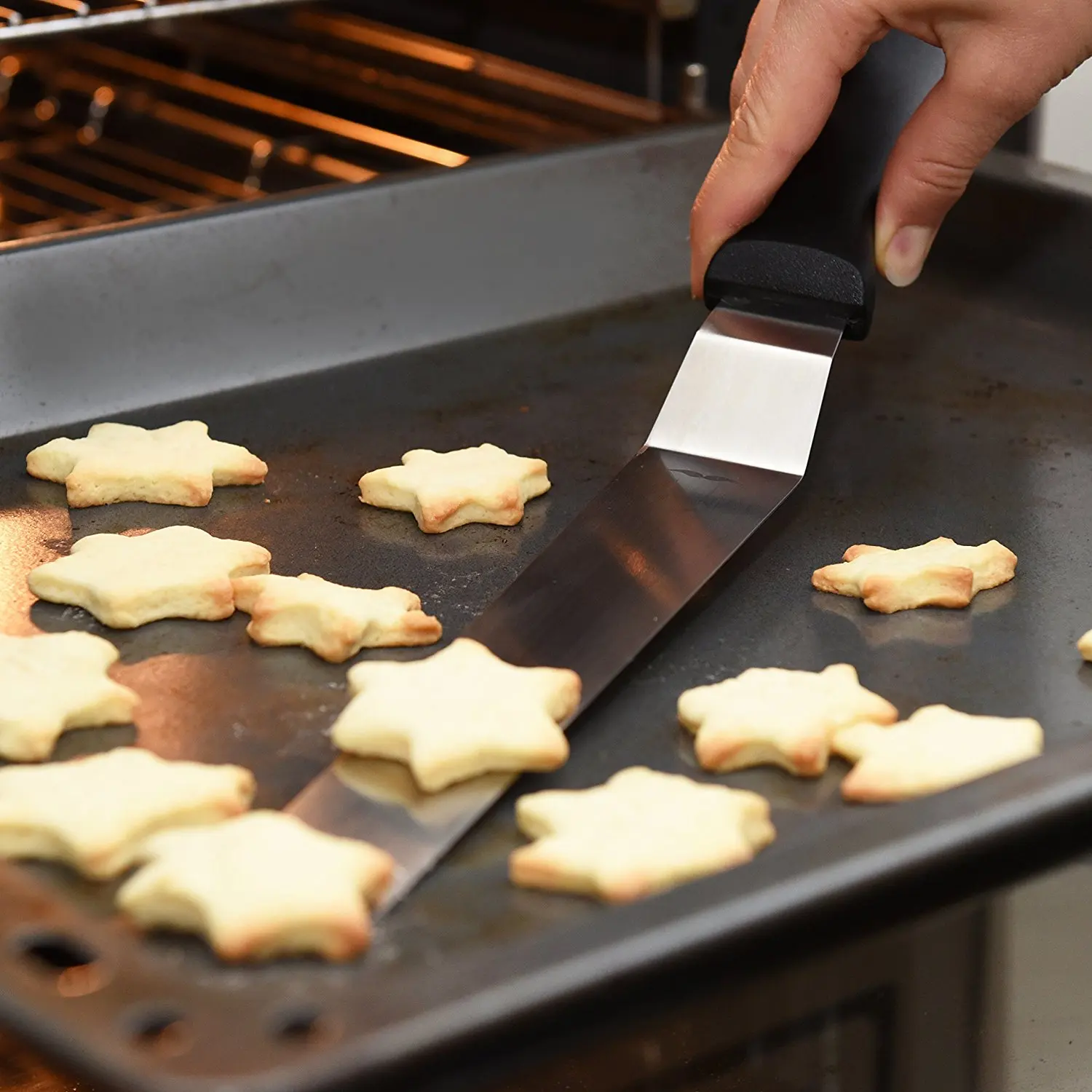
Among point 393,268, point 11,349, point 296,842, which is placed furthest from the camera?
point 393,268

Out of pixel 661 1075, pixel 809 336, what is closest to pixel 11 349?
pixel 809 336

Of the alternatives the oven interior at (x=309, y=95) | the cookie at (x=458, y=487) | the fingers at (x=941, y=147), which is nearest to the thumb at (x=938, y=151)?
the fingers at (x=941, y=147)

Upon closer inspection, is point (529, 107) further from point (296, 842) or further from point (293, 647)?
point (296, 842)

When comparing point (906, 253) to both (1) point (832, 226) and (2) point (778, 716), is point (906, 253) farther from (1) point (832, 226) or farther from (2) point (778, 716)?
(2) point (778, 716)

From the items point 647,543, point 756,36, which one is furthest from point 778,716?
point 756,36

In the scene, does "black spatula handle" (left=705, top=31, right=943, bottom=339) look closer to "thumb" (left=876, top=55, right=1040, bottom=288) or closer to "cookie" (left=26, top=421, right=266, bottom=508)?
"thumb" (left=876, top=55, right=1040, bottom=288)

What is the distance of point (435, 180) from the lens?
1.35 meters

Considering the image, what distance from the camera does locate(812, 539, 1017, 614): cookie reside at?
955 millimetres

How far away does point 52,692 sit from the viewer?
2.73 feet

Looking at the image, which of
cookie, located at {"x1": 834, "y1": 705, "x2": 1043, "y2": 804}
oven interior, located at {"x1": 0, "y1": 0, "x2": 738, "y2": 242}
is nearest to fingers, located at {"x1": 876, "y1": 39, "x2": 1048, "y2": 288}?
cookie, located at {"x1": 834, "y1": 705, "x2": 1043, "y2": 804}

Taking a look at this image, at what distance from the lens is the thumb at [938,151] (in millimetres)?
1062

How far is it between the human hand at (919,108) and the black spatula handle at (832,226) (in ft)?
0.06

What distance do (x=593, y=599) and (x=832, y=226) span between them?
1.11 ft

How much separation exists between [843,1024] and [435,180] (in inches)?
30.7
